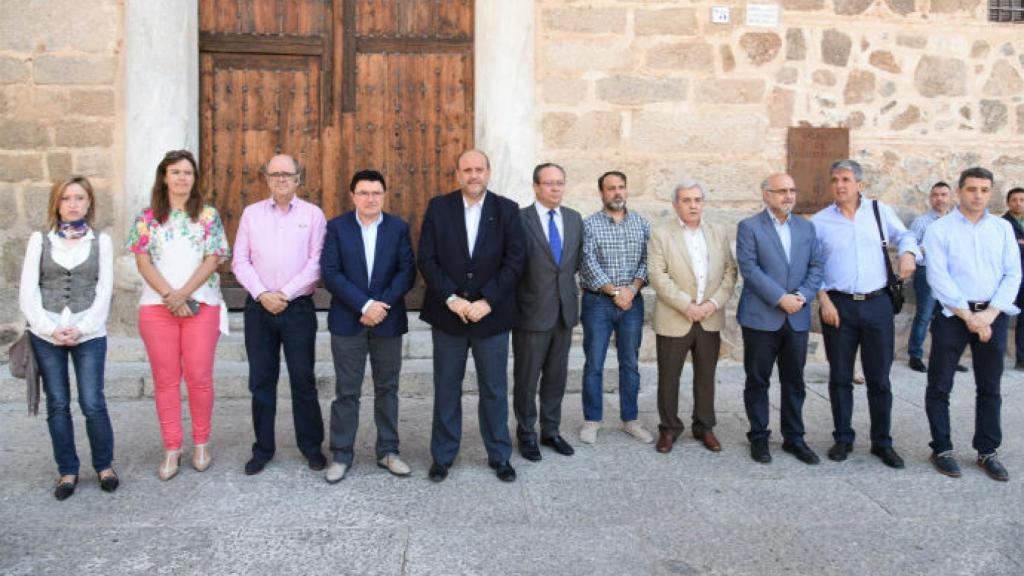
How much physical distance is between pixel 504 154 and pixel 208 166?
2.33 m

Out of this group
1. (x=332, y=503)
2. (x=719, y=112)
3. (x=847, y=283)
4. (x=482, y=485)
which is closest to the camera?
(x=332, y=503)

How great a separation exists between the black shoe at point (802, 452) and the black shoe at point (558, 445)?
1.17m

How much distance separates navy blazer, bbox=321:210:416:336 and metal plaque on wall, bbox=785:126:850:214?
3947 millimetres

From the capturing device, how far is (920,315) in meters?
6.87

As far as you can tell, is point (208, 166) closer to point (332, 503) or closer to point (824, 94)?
point (332, 503)

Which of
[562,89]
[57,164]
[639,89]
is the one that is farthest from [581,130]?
[57,164]

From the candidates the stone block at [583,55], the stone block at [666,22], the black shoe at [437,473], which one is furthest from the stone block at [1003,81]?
the black shoe at [437,473]

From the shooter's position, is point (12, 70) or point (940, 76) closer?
point (12, 70)

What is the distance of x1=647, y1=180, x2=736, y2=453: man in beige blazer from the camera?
4.70 m

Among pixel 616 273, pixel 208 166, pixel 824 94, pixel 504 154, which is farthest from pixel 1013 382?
pixel 208 166

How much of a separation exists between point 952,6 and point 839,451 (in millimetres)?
4455

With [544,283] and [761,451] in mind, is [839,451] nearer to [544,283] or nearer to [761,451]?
[761,451]

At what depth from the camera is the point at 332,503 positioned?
3.74 meters

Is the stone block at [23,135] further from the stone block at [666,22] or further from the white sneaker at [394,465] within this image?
the stone block at [666,22]
